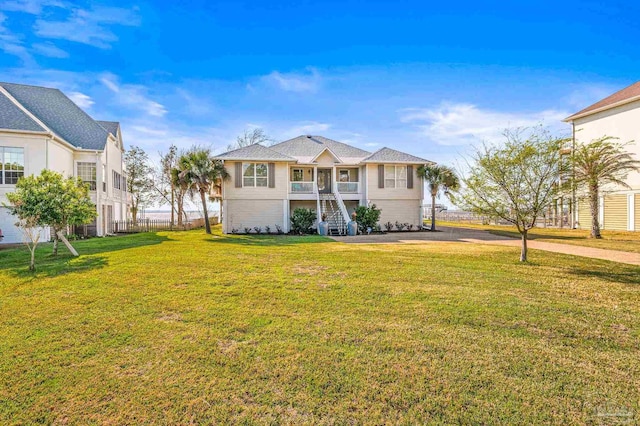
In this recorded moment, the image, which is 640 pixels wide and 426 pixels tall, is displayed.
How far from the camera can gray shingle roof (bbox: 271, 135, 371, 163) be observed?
2477 centimetres

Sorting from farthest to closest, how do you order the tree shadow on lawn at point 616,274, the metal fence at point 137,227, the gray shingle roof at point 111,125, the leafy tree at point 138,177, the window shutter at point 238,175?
the leafy tree at point 138,177
the gray shingle roof at point 111,125
the metal fence at point 137,227
the window shutter at point 238,175
the tree shadow on lawn at point 616,274

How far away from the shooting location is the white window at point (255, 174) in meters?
22.1

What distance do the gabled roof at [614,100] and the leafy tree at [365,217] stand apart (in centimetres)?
1895

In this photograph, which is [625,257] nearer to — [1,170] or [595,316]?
[595,316]

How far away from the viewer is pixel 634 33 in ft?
59.1

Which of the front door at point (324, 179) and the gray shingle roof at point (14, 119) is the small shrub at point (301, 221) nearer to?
the front door at point (324, 179)

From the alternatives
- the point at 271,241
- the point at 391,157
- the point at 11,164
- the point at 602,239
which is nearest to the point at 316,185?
the point at 391,157

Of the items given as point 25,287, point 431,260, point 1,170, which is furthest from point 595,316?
point 1,170

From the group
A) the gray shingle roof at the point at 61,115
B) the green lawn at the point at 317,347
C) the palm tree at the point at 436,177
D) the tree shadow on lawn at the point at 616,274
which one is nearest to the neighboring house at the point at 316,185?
the palm tree at the point at 436,177

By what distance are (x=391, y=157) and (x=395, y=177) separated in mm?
1512

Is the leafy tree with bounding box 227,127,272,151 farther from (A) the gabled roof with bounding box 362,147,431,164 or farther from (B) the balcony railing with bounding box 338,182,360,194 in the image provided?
(A) the gabled roof with bounding box 362,147,431,164

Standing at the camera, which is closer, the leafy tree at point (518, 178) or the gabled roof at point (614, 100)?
the leafy tree at point (518, 178)

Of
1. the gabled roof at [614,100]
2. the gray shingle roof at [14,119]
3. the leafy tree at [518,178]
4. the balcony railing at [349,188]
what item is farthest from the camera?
the balcony railing at [349,188]

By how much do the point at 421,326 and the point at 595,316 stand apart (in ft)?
10.4
